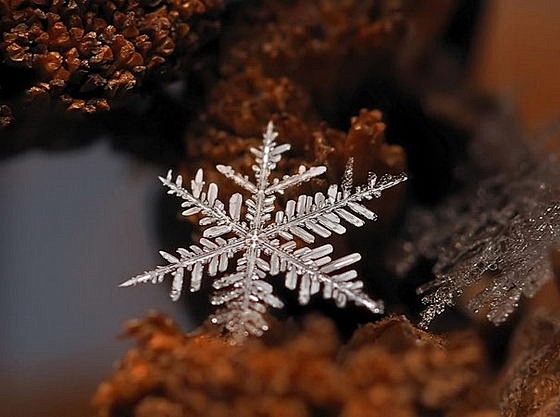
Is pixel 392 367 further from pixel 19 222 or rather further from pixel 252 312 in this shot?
pixel 19 222

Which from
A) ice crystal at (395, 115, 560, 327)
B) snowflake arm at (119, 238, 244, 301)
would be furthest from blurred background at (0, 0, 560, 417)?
ice crystal at (395, 115, 560, 327)

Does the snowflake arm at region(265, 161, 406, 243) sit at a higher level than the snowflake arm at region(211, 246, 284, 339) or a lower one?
higher

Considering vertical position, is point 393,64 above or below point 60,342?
above

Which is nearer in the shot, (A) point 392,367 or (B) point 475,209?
(A) point 392,367

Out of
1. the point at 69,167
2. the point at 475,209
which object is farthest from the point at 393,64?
the point at 69,167

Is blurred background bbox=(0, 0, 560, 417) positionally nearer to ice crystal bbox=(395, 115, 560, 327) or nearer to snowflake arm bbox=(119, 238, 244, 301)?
snowflake arm bbox=(119, 238, 244, 301)
